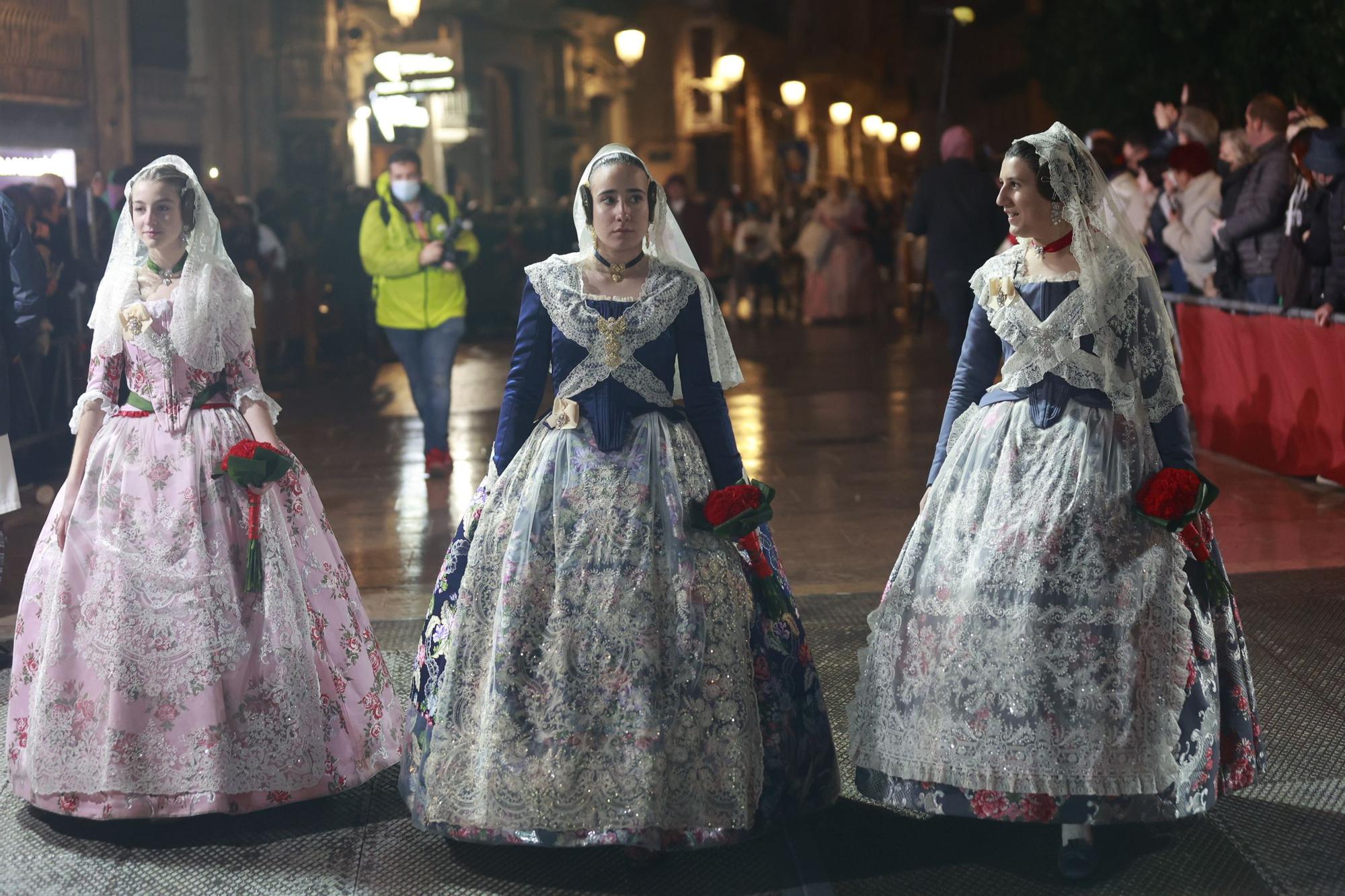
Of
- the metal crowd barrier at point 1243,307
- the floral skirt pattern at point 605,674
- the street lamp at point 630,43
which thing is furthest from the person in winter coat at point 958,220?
the street lamp at point 630,43

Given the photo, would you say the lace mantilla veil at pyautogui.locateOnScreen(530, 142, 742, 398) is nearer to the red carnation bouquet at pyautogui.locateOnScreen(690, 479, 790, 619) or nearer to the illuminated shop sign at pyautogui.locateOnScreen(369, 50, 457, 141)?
the red carnation bouquet at pyautogui.locateOnScreen(690, 479, 790, 619)

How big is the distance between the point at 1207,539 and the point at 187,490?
A: 2.45 metres

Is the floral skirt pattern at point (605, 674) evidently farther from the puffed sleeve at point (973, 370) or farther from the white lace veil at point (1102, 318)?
the white lace veil at point (1102, 318)

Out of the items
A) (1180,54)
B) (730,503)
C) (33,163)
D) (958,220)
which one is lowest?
(730,503)

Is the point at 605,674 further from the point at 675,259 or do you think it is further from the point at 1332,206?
the point at 1332,206

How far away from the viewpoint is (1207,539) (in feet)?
12.5

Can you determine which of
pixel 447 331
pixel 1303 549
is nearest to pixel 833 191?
pixel 447 331

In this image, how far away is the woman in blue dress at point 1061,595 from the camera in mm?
3637

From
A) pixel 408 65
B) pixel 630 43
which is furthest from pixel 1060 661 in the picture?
pixel 630 43

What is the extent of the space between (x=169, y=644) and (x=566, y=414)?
1.16m

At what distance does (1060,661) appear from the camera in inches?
144

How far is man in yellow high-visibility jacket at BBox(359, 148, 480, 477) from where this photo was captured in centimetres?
864

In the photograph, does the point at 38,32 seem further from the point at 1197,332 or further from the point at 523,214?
the point at 523,214

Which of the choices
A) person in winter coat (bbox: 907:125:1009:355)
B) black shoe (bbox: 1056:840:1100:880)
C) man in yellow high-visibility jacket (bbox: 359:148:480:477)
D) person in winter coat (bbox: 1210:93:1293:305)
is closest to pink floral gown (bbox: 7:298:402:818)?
black shoe (bbox: 1056:840:1100:880)
